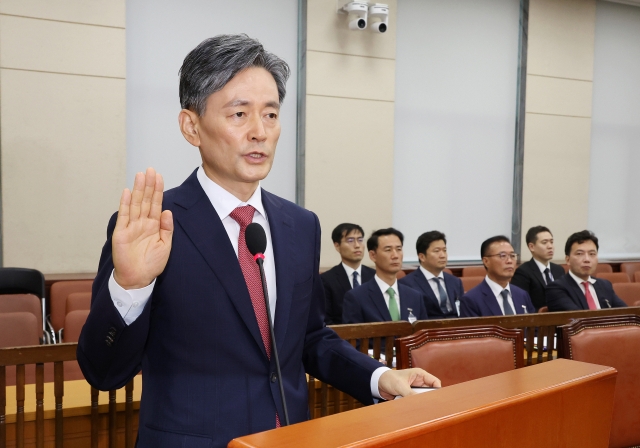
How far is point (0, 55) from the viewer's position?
18.3 feet

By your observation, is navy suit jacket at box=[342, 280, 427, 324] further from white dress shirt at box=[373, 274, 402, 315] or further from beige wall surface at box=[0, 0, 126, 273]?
beige wall surface at box=[0, 0, 126, 273]

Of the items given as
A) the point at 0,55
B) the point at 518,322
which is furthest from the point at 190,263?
the point at 0,55

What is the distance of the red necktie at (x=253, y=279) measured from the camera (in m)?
1.31

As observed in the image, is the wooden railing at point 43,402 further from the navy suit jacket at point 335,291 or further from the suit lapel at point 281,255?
the navy suit jacket at point 335,291

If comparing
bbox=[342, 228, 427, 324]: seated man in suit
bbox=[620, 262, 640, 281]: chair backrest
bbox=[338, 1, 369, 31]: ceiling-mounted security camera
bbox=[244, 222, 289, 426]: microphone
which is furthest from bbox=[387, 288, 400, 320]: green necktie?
bbox=[620, 262, 640, 281]: chair backrest

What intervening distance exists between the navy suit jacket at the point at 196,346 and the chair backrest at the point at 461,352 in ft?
2.75

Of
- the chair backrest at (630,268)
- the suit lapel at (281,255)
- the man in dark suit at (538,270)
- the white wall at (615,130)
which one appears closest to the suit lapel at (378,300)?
the man in dark suit at (538,270)

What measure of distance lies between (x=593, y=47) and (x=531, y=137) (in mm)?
1486

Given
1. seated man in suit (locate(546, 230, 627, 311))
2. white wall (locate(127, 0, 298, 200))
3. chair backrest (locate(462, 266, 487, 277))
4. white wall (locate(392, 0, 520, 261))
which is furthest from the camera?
white wall (locate(392, 0, 520, 261))

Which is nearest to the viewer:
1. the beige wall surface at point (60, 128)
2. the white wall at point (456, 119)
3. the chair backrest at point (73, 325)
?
the chair backrest at point (73, 325)

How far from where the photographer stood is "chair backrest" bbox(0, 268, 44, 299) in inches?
187

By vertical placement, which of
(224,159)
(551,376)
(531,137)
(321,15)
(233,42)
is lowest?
(551,376)

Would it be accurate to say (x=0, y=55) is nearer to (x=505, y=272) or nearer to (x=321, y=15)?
(x=321, y=15)

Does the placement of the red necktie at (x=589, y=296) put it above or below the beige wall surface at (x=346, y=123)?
below
